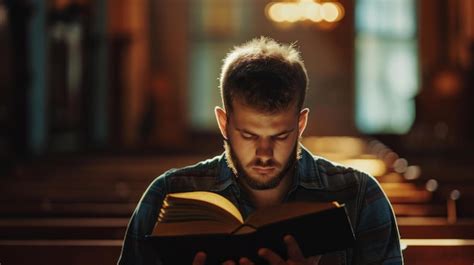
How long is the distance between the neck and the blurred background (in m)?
0.74

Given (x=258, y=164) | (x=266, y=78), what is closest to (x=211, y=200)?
(x=258, y=164)

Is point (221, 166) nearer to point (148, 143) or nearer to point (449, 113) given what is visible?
point (449, 113)

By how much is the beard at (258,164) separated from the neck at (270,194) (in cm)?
3

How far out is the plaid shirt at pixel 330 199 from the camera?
223 cm

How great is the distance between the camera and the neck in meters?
2.23

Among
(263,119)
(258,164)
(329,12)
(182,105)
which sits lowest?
(182,105)

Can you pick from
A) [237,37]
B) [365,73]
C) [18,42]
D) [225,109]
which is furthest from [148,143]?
[225,109]

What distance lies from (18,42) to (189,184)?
803 cm

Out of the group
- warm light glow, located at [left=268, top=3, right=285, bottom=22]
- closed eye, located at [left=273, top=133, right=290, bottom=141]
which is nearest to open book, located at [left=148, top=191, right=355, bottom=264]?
closed eye, located at [left=273, top=133, right=290, bottom=141]

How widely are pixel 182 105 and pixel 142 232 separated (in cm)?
1781

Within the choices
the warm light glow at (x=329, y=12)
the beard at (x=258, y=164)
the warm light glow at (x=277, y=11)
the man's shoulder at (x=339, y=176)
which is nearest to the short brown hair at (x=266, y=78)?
the beard at (x=258, y=164)

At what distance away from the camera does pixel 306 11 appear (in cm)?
1277

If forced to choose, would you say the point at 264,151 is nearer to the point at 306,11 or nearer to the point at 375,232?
the point at 375,232

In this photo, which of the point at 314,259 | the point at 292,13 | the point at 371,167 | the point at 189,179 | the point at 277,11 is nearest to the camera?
the point at 314,259
